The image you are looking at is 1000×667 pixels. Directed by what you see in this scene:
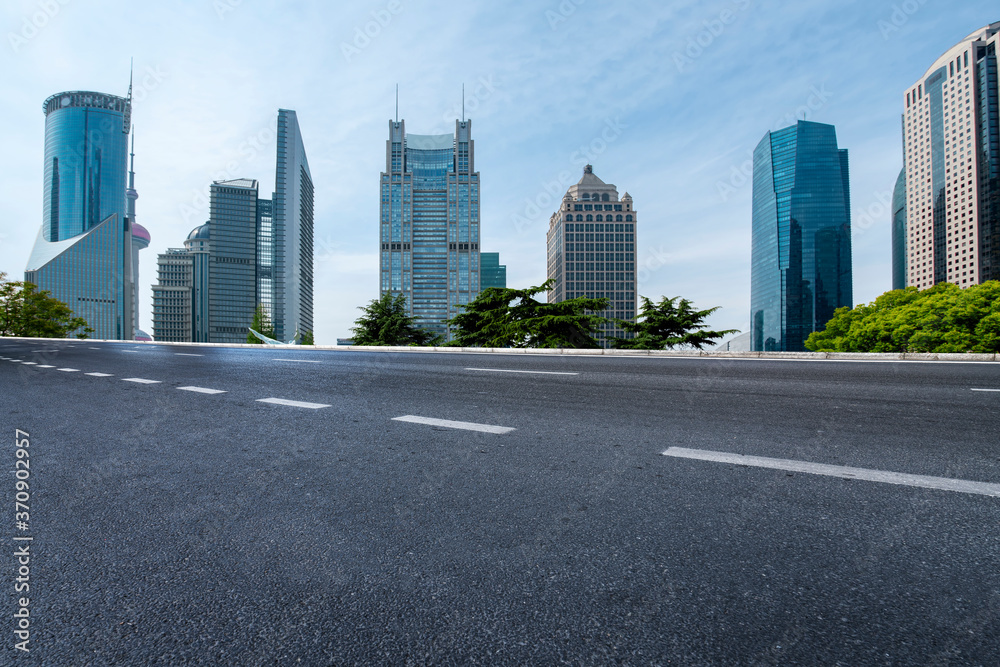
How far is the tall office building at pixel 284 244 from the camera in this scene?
595 feet

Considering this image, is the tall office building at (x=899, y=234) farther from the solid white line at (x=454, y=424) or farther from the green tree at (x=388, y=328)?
the solid white line at (x=454, y=424)

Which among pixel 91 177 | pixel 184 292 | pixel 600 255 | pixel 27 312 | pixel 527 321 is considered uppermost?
pixel 91 177

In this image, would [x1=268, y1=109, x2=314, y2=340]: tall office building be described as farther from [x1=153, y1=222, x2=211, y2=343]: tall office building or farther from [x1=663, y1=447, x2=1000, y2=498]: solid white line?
[x1=663, y1=447, x2=1000, y2=498]: solid white line

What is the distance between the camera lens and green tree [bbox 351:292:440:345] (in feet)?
102

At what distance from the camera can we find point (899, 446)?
255cm

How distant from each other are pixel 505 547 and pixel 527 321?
66.1 feet

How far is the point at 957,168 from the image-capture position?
10712 centimetres

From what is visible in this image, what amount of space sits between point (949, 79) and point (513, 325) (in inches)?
5757

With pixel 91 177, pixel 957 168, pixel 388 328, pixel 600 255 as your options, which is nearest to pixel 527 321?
pixel 388 328

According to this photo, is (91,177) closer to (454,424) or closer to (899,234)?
(454,424)

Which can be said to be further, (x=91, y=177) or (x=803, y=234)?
(x=91, y=177)

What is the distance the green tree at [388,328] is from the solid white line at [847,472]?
95.8 feet

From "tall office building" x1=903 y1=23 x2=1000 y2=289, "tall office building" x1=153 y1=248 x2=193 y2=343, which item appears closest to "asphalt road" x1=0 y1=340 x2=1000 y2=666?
"tall office building" x1=903 y1=23 x2=1000 y2=289

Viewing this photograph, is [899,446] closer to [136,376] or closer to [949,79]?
[136,376]
